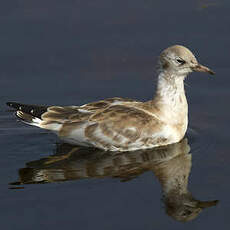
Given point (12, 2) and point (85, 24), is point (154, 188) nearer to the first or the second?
point (85, 24)

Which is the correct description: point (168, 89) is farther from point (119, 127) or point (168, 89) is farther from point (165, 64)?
point (119, 127)

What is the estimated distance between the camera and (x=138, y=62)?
15508 mm

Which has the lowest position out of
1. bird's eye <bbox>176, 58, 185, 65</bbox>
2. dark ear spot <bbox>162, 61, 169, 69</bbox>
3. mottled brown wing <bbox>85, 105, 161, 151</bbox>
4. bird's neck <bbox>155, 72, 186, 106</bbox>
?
mottled brown wing <bbox>85, 105, 161, 151</bbox>

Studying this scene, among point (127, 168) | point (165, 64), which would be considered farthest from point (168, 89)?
point (127, 168)

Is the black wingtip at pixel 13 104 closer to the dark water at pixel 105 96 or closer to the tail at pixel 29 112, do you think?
the tail at pixel 29 112

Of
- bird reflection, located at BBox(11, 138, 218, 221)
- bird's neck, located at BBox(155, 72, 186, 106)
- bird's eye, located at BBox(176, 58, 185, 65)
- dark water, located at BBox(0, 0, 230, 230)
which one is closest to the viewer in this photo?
dark water, located at BBox(0, 0, 230, 230)

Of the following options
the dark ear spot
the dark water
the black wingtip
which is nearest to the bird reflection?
the dark water

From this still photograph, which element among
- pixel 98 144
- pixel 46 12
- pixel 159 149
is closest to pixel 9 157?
pixel 98 144

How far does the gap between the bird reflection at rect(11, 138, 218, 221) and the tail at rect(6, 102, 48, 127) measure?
72 centimetres

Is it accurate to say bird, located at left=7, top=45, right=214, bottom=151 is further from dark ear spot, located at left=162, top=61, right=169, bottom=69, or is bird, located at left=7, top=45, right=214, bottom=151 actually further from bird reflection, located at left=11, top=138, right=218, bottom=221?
bird reflection, located at left=11, top=138, right=218, bottom=221

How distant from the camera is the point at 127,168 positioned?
40.5ft

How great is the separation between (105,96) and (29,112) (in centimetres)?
195

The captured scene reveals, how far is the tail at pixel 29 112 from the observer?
43.3 ft

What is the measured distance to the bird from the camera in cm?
1305
